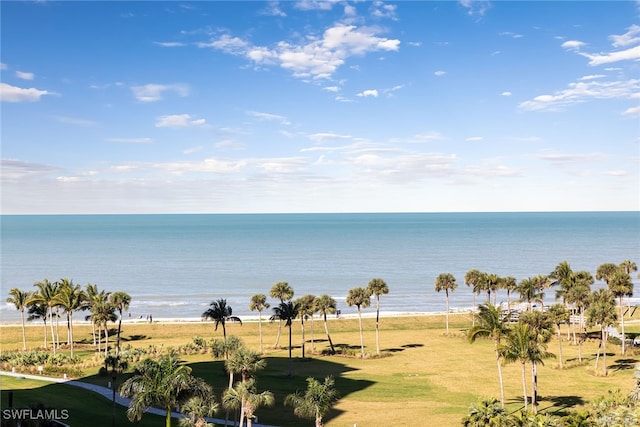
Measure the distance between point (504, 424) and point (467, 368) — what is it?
3544 centimetres

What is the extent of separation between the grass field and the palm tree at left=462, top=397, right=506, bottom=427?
34.4 ft

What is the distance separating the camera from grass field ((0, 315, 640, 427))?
48.8 m

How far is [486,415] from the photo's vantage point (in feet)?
114

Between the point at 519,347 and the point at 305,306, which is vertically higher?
the point at 305,306

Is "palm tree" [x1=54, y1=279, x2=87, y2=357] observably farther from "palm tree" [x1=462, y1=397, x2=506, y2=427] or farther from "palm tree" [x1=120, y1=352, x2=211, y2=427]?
"palm tree" [x1=462, y1=397, x2=506, y2=427]

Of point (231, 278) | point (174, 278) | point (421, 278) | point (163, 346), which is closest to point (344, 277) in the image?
point (421, 278)

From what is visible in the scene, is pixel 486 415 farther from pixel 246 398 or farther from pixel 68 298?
pixel 68 298

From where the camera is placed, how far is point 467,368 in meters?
67.9

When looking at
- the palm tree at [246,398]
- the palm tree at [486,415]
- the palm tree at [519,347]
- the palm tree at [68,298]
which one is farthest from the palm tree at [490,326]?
the palm tree at [68,298]

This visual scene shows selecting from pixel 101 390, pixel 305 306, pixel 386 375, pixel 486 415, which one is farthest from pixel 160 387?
pixel 305 306

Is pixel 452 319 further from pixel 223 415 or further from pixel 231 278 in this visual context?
pixel 231 278

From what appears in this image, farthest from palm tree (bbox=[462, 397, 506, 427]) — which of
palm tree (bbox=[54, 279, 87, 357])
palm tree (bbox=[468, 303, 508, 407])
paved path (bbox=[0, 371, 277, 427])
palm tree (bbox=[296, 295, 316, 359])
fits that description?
palm tree (bbox=[54, 279, 87, 357])

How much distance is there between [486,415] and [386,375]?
31.7 m

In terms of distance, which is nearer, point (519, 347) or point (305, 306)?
point (519, 347)
